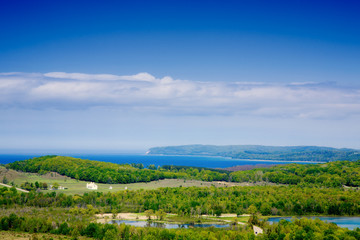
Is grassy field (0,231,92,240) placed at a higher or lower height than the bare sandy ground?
higher

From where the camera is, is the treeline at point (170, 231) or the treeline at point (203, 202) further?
the treeline at point (203, 202)

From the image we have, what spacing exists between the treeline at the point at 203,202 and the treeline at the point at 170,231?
20.9 meters

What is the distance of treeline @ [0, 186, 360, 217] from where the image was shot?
79500 mm

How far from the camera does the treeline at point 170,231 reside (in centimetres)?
4884

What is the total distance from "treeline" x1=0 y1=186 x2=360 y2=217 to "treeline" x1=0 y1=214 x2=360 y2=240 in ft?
68.6

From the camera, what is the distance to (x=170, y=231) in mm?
52250

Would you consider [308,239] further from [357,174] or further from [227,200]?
[357,174]

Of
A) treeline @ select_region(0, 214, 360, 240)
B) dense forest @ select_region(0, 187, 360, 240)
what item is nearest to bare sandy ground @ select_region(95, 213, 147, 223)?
dense forest @ select_region(0, 187, 360, 240)

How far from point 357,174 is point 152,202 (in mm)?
77406

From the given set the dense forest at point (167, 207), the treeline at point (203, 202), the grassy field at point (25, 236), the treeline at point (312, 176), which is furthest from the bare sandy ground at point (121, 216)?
the treeline at point (312, 176)

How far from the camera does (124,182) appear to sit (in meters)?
126

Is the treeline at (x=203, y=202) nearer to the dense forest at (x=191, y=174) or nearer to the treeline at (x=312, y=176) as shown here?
the treeline at (x=312, y=176)

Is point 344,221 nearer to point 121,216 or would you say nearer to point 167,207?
point 167,207

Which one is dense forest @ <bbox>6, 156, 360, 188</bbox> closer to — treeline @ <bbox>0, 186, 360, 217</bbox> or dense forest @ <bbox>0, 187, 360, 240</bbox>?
dense forest @ <bbox>0, 187, 360, 240</bbox>
